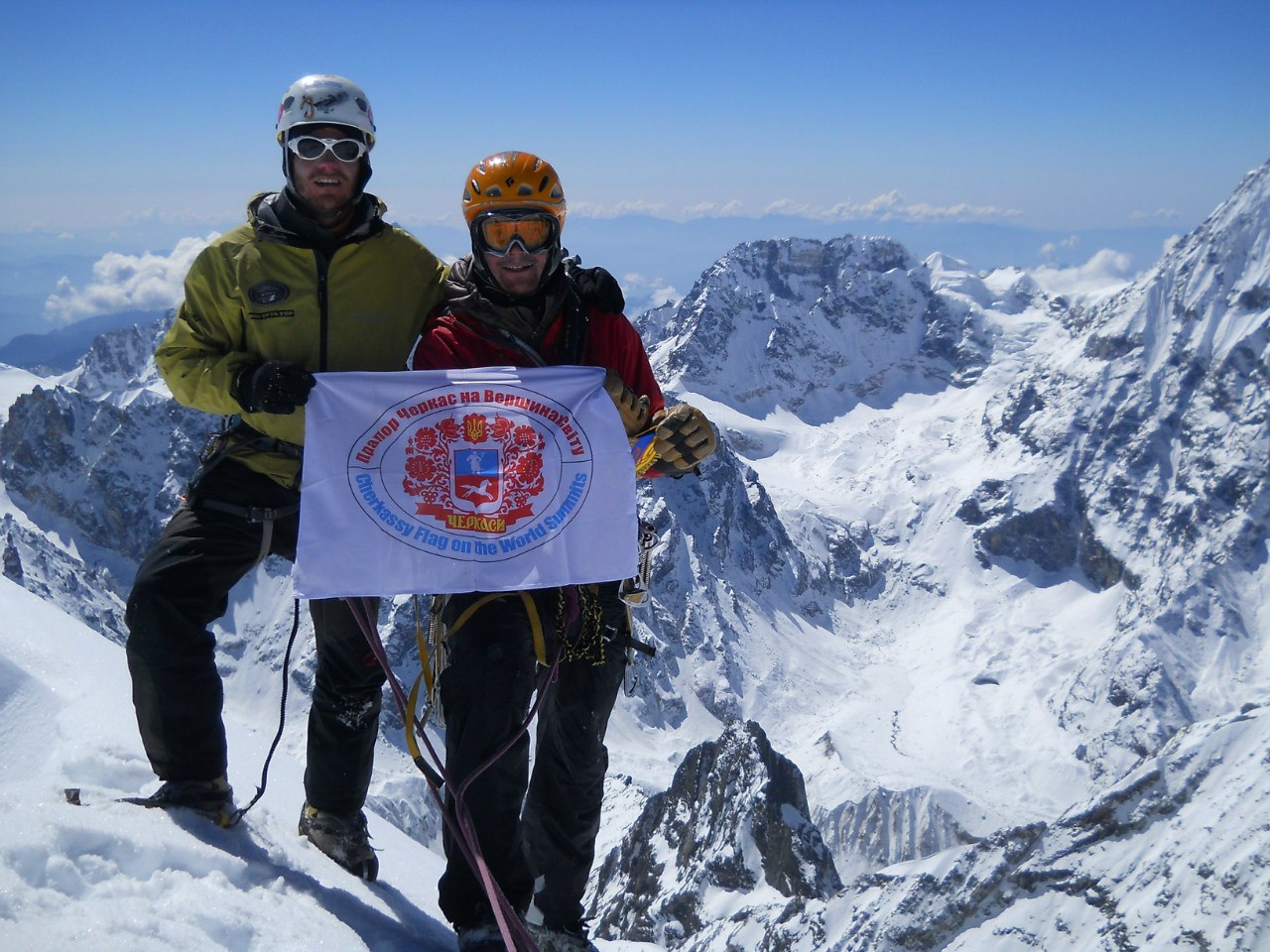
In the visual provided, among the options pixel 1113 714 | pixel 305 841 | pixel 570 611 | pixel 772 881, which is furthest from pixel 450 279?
pixel 1113 714

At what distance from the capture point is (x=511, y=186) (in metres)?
6.25

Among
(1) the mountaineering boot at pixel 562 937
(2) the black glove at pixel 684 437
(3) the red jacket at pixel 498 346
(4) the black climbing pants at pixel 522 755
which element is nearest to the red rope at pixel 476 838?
(4) the black climbing pants at pixel 522 755

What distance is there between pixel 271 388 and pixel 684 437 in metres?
2.61

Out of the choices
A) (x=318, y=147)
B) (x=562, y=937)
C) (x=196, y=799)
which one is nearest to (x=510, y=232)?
(x=318, y=147)

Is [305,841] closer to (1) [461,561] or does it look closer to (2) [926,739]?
(1) [461,561]

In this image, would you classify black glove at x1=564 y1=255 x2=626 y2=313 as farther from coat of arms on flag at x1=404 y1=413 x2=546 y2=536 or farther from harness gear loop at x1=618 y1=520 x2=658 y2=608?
harness gear loop at x1=618 y1=520 x2=658 y2=608

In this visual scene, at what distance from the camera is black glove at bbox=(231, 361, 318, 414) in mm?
5699

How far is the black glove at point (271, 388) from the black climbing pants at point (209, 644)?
2.09 ft

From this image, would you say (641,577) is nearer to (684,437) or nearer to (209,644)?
(684,437)

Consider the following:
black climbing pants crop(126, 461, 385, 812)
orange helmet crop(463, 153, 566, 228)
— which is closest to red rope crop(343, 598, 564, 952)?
black climbing pants crop(126, 461, 385, 812)

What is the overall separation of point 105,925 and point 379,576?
230 cm

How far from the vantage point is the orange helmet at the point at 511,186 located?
621 cm

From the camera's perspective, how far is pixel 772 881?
80000 millimetres

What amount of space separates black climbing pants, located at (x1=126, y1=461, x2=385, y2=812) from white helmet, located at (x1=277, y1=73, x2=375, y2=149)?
7.53ft
